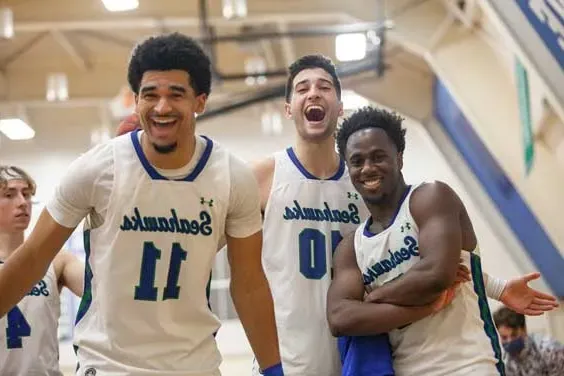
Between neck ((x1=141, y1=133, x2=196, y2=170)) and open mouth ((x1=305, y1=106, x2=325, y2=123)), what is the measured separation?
3.30ft

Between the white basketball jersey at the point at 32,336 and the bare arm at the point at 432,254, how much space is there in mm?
1964

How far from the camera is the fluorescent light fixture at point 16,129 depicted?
13.8 m

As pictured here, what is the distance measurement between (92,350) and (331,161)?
62.2 inches

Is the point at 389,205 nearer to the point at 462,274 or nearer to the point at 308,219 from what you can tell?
the point at 462,274

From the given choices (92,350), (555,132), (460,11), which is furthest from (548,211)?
(92,350)

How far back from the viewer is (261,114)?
14734 millimetres

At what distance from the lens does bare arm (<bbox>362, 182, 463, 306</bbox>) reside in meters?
3.34

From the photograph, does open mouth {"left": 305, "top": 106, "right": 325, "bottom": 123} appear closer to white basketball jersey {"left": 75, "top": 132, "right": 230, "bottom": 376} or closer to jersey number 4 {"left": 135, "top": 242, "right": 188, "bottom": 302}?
white basketball jersey {"left": 75, "top": 132, "right": 230, "bottom": 376}

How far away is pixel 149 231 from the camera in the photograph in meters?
3.13

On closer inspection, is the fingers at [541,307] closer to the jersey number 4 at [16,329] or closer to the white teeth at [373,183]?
the white teeth at [373,183]

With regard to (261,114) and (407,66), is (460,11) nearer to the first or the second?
(407,66)

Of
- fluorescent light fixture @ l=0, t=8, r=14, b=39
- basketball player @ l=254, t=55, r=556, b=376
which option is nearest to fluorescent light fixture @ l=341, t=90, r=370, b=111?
fluorescent light fixture @ l=0, t=8, r=14, b=39

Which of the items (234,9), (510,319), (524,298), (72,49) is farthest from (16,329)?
(72,49)

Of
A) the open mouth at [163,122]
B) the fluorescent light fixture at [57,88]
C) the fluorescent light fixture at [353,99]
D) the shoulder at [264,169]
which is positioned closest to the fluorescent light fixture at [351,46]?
the fluorescent light fixture at [353,99]
